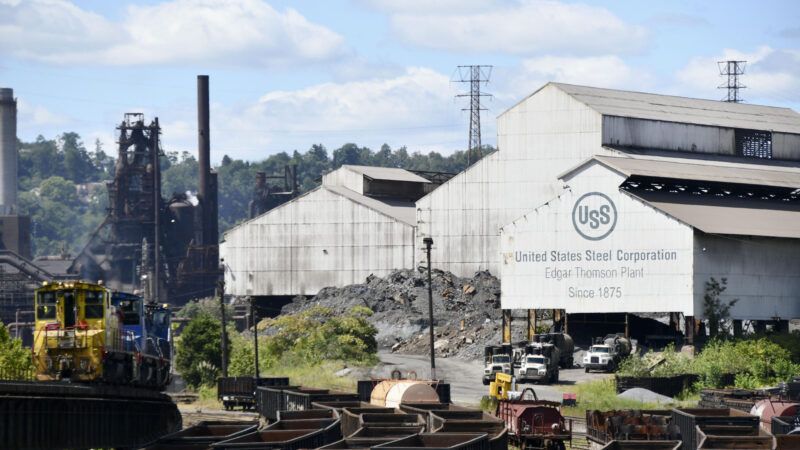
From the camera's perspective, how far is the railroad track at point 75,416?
38.5 meters

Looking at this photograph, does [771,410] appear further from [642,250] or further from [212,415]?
[642,250]

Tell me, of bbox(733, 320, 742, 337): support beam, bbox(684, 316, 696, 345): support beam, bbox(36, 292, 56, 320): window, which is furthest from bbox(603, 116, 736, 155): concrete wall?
bbox(36, 292, 56, 320): window

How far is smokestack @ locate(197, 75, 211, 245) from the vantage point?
147m

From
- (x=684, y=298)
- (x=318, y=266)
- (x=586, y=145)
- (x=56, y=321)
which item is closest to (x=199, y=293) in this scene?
(x=318, y=266)

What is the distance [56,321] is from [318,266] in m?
65.3

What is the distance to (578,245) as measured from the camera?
85.4 meters

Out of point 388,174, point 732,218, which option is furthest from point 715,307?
point 388,174

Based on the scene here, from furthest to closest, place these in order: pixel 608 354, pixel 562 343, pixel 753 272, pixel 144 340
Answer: pixel 753 272 → pixel 562 343 → pixel 608 354 → pixel 144 340

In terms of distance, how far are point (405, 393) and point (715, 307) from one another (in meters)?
29.2

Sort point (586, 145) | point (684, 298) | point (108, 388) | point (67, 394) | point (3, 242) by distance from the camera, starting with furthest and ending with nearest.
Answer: point (3, 242) < point (586, 145) < point (684, 298) < point (108, 388) < point (67, 394)

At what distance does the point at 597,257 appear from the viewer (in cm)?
8462

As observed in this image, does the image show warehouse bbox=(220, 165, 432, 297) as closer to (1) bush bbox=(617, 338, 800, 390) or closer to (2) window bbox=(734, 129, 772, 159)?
(2) window bbox=(734, 129, 772, 159)

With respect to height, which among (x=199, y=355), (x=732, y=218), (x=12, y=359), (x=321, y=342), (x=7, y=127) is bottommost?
(x=199, y=355)

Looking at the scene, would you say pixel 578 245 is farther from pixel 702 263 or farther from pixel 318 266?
pixel 318 266
